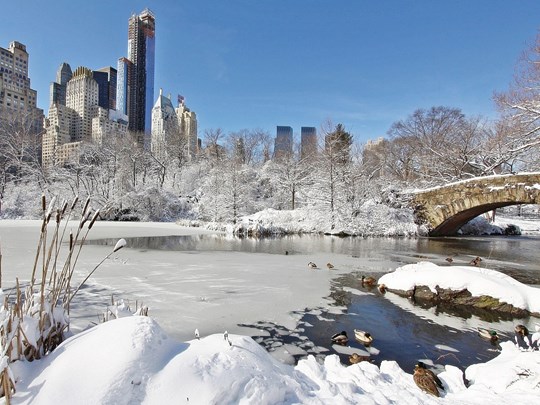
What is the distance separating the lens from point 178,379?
1875 mm

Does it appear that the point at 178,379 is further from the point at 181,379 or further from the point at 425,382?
the point at 425,382

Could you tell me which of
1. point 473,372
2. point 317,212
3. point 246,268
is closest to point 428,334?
A: point 473,372

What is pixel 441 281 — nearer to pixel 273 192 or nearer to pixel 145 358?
pixel 145 358

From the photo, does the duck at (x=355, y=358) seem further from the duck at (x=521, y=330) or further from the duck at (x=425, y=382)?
the duck at (x=521, y=330)

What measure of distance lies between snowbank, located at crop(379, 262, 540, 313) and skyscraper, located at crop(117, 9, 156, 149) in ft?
397

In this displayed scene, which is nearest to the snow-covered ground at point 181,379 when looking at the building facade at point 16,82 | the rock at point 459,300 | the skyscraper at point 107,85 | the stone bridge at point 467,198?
the rock at point 459,300

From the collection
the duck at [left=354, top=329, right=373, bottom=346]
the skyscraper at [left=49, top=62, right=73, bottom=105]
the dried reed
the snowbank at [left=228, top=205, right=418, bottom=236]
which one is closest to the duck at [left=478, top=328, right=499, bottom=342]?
the duck at [left=354, top=329, right=373, bottom=346]

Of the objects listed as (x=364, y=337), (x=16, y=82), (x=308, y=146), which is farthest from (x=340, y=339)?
(x=16, y=82)

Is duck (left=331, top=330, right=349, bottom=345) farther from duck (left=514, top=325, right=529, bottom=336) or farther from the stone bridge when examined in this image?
the stone bridge

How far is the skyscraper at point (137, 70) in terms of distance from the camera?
117562mm

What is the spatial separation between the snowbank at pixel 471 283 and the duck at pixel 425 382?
393cm

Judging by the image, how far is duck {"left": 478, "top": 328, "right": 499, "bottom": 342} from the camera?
444cm

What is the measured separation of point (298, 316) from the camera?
500 centimetres

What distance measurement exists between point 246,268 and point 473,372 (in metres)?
5.91
